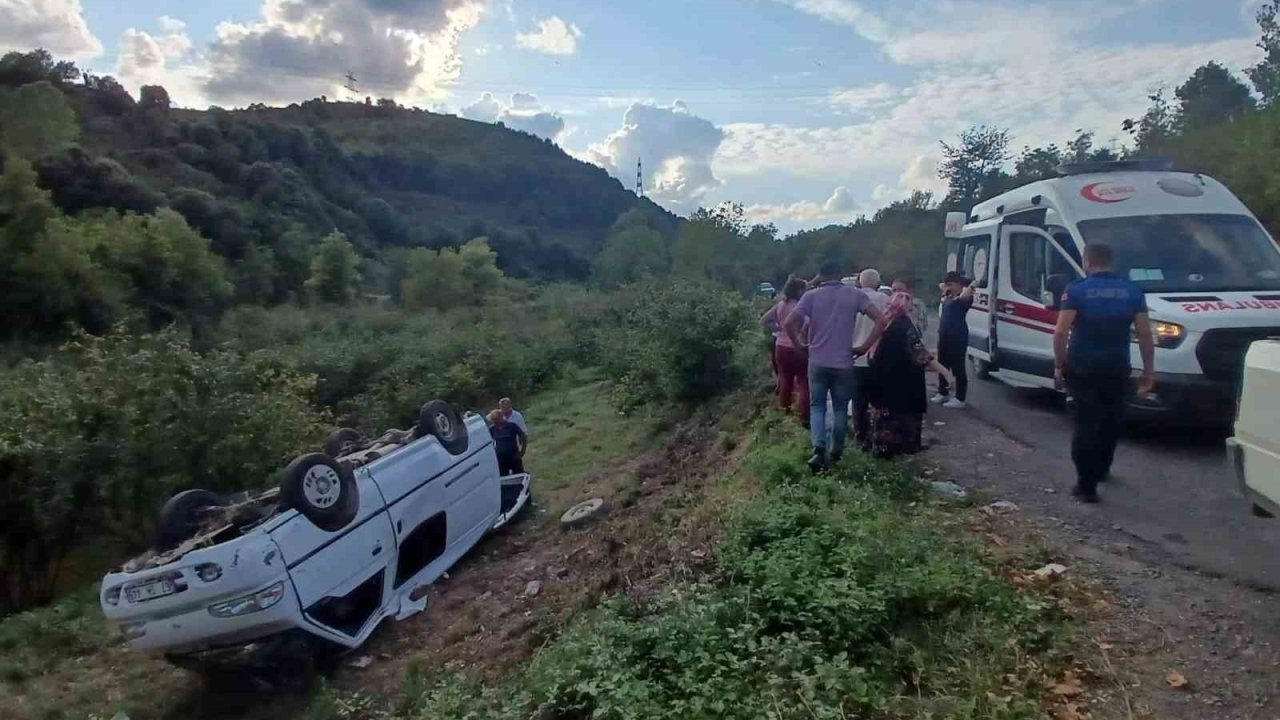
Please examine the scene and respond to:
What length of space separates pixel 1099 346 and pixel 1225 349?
2201 mm

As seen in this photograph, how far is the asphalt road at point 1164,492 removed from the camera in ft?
17.5

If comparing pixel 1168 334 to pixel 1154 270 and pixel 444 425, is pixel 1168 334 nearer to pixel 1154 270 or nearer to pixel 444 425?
pixel 1154 270

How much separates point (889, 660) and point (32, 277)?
31.0 m

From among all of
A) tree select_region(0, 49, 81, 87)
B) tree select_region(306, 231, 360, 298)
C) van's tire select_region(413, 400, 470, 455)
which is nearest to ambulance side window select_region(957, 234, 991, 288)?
van's tire select_region(413, 400, 470, 455)

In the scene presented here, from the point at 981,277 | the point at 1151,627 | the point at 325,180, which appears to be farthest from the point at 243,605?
the point at 325,180

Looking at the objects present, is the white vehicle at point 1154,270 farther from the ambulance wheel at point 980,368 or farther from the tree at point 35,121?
the tree at point 35,121

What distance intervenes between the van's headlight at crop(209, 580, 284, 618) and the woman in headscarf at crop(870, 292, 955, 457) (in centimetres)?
493

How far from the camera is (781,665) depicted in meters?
4.09

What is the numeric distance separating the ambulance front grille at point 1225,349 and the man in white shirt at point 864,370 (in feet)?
8.56

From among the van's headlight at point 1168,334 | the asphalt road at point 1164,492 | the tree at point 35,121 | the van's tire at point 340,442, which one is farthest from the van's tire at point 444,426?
the tree at point 35,121

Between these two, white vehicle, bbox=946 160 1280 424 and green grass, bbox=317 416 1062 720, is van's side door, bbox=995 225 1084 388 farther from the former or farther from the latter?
green grass, bbox=317 416 1062 720

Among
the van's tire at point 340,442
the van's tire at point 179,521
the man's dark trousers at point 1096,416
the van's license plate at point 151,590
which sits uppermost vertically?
the man's dark trousers at point 1096,416

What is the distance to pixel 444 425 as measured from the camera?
984 centimetres

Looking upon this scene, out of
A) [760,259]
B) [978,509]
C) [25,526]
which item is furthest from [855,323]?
[760,259]
